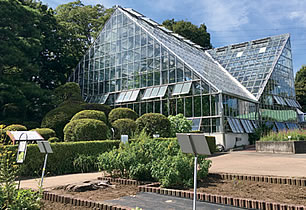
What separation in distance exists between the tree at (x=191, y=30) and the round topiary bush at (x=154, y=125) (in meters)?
29.2

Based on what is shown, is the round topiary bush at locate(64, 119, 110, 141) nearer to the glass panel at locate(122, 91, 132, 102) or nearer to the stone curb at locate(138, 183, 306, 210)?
the stone curb at locate(138, 183, 306, 210)

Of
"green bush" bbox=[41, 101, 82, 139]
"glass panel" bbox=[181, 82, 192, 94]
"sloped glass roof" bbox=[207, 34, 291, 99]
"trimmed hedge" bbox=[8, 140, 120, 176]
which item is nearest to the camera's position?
"trimmed hedge" bbox=[8, 140, 120, 176]

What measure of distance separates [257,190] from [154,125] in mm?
12234

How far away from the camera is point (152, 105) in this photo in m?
23.9

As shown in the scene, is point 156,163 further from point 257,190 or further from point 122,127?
point 122,127

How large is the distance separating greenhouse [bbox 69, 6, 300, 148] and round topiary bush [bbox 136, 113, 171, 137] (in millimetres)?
3935

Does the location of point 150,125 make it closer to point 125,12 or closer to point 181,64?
point 181,64

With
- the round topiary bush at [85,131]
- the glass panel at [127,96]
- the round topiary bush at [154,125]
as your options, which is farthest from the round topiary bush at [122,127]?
the glass panel at [127,96]

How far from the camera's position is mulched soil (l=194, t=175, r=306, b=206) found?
5.10m

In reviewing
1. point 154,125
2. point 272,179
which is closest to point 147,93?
point 154,125

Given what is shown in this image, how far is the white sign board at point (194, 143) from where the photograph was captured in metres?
3.84

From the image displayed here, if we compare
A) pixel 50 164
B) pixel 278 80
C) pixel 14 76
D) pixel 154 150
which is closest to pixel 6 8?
pixel 14 76

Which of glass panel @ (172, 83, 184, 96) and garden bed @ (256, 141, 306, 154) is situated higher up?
glass panel @ (172, 83, 184, 96)

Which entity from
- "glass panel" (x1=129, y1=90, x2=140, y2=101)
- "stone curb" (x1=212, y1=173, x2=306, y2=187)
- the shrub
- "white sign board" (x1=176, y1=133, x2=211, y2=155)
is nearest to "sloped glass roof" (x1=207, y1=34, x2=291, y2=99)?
the shrub
